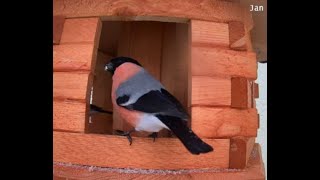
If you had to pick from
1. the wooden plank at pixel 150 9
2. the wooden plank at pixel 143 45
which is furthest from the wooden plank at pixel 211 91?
the wooden plank at pixel 143 45

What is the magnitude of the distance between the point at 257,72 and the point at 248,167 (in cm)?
19

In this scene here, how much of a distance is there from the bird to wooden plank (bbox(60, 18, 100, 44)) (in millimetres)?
89

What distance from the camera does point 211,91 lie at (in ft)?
2.42

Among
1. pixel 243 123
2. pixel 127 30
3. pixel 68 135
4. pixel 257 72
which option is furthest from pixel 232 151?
pixel 127 30

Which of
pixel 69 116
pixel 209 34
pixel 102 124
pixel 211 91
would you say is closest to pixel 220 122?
pixel 211 91

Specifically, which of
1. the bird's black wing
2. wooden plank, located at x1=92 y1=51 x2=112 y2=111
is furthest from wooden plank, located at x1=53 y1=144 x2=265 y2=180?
wooden plank, located at x1=92 y1=51 x2=112 y2=111

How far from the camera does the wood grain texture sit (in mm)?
935

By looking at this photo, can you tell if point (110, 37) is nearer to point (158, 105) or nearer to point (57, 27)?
point (57, 27)

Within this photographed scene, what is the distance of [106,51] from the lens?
3.62ft

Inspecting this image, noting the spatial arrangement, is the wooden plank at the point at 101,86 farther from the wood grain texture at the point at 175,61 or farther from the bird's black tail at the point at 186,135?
the bird's black tail at the point at 186,135

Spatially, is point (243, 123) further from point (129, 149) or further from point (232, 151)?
point (129, 149)

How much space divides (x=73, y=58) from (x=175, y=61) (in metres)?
0.28

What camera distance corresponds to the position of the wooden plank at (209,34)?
0.76 m

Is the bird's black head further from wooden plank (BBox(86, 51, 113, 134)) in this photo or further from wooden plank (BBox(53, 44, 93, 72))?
wooden plank (BBox(86, 51, 113, 134))
